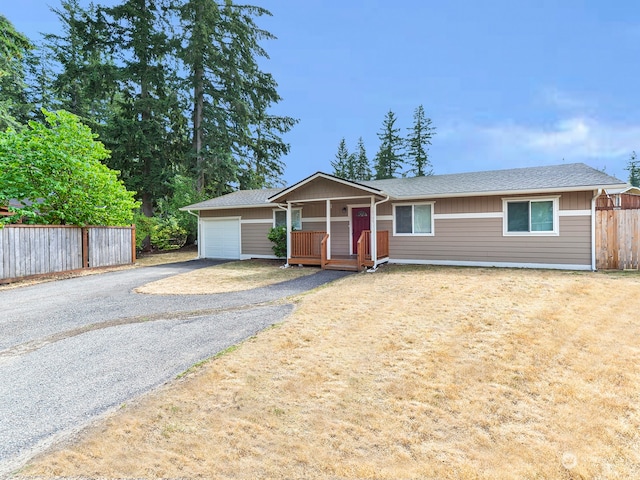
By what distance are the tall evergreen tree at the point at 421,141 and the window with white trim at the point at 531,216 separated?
22.8 m

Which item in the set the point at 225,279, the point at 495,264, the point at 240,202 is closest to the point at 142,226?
the point at 240,202

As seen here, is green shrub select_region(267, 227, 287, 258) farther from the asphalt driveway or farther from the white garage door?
the asphalt driveway

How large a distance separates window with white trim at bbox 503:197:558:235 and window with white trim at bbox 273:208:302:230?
7.60 m

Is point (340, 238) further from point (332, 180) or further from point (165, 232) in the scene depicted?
point (165, 232)

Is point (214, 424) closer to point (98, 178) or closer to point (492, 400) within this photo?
point (492, 400)

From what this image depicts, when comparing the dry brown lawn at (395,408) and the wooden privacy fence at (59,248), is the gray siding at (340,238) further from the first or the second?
the wooden privacy fence at (59,248)

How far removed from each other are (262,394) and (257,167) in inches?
949

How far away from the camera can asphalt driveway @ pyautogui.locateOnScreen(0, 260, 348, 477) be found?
9.15 ft

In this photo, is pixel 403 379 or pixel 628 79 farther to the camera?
pixel 628 79

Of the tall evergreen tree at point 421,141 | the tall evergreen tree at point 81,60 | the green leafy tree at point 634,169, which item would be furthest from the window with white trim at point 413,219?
the green leafy tree at point 634,169

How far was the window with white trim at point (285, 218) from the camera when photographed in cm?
1393

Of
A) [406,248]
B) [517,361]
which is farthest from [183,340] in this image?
[406,248]

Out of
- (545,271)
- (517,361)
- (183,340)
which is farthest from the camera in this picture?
(545,271)

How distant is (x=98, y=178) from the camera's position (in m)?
11.9
